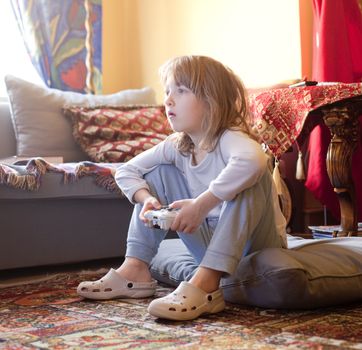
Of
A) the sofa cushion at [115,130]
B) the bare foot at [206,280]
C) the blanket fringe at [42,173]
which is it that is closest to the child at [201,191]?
the bare foot at [206,280]

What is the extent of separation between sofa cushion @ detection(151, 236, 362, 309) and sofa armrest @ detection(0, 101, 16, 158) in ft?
4.94

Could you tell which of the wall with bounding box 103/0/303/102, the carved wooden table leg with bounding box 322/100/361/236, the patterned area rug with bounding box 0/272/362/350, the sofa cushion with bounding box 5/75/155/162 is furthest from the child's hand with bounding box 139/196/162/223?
the wall with bounding box 103/0/303/102

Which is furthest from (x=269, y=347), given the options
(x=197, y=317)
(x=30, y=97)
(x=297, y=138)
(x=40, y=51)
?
(x=40, y=51)

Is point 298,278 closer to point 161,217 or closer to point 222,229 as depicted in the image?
point 222,229

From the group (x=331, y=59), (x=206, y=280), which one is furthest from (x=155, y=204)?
(x=331, y=59)

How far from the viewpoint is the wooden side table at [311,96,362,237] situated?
7.12ft

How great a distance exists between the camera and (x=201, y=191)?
161 centimetres

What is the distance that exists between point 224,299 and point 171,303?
25 centimetres

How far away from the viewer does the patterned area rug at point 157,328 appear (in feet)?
3.87

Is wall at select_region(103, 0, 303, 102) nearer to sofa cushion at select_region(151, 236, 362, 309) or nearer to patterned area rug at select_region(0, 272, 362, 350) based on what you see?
sofa cushion at select_region(151, 236, 362, 309)

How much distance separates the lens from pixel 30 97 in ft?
9.27

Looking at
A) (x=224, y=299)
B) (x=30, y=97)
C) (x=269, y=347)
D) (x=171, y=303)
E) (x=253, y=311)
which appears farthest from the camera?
(x=30, y=97)

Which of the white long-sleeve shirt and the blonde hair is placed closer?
the white long-sleeve shirt

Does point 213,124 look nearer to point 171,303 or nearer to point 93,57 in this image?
point 171,303
